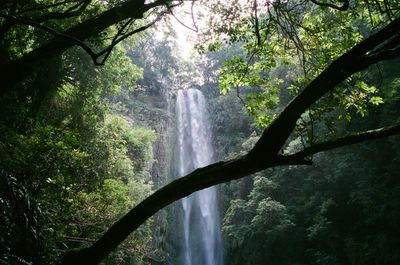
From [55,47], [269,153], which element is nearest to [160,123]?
[55,47]

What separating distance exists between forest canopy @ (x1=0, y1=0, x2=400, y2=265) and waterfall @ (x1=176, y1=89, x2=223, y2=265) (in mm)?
1581

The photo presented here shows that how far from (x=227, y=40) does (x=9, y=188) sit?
3.60 meters

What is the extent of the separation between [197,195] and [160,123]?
17.5 feet

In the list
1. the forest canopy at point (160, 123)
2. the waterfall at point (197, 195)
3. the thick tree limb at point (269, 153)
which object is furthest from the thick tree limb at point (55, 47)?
the waterfall at point (197, 195)

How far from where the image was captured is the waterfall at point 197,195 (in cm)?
2195

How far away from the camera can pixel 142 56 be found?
28.2m

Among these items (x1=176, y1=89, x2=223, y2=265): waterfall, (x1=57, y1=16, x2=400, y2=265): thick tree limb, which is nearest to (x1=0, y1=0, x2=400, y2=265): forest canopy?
(x1=57, y1=16, x2=400, y2=265): thick tree limb

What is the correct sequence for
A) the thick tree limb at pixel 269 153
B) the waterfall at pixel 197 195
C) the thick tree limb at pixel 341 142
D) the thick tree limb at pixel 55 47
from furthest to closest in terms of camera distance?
the waterfall at pixel 197 195
the thick tree limb at pixel 55 47
the thick tree limb at pixel 341 142
the thick tree limb at pixel 269 153

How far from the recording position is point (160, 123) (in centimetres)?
2403

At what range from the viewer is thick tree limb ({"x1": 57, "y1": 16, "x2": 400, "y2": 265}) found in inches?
80.0

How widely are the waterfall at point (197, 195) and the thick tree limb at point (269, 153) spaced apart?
19542 mm

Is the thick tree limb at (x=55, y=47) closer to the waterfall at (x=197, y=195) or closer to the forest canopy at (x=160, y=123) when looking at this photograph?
the forest canopy at (x=160, y=123)

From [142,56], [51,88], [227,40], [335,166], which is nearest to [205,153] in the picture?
[142,56]

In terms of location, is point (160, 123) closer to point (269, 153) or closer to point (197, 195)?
point (197, 195)
